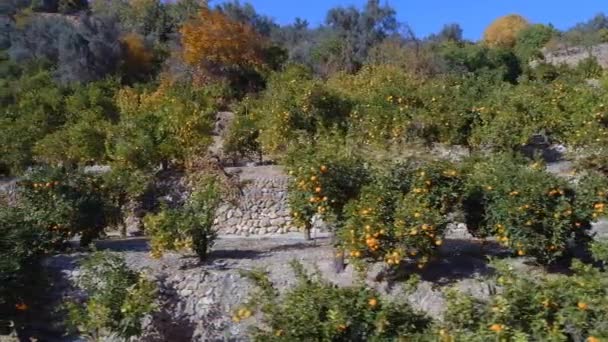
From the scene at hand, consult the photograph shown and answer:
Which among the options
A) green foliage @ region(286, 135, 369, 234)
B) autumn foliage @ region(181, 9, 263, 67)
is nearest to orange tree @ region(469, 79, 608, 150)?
green foliage @ region(286, 135, 369, 234)

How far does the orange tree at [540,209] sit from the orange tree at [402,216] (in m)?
0.45

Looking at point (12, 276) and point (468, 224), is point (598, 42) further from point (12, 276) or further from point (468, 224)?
point (12, 276)

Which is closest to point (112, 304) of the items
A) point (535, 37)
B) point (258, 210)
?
point (258, 210)

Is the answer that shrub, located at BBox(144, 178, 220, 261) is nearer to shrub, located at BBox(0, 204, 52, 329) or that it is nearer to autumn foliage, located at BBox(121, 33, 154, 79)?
shrub, located at BBox(0, 204, 52, 329)

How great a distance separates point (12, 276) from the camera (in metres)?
7.03

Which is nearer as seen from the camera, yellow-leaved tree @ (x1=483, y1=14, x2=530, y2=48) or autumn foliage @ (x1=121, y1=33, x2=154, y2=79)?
autumn foliage @ (x1=121, y1=33, x2=154, y2=79)

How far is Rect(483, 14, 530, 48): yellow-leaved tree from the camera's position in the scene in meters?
45.3

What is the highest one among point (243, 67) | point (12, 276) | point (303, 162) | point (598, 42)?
point (598, 42)

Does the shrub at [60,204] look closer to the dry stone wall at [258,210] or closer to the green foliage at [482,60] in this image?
the dry stone wall at [258,210]

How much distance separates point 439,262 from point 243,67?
17400 millimetres

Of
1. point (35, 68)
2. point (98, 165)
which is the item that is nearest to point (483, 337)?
point (98, 165)

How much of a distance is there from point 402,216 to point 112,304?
3.00m

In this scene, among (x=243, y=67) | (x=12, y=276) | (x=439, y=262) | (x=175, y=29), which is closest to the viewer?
(x=12, y=276)

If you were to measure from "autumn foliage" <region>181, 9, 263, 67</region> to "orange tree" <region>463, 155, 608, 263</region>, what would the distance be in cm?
1737
